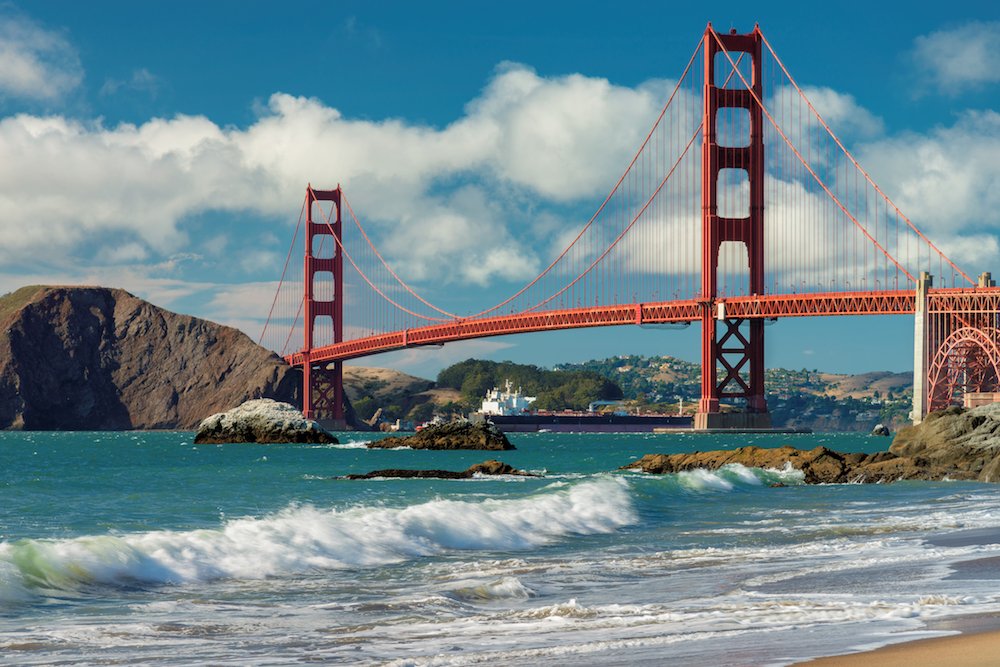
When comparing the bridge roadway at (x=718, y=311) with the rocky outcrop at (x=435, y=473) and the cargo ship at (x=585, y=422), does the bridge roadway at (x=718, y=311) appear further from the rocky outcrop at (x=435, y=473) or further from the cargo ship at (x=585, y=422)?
the rocky outcrop at (x=435, y=473)

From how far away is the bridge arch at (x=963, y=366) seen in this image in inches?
3337

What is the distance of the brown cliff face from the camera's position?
141m

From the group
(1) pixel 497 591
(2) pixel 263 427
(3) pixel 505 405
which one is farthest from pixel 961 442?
(3) pixel 505 405

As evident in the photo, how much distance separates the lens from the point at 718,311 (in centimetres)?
7975

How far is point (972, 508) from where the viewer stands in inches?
863

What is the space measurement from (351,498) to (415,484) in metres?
5.50

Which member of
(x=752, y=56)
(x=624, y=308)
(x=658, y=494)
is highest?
(x=752, y=56)

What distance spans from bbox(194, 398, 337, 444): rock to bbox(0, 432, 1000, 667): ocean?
49574mm

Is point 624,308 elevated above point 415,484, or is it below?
above

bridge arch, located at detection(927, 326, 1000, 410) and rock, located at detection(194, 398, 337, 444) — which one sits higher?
bridge arch, located at detection(927, 326, 1000, 410)

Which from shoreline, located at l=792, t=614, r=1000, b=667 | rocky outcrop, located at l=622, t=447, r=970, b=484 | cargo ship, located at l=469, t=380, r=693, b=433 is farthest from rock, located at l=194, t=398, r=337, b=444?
shoreline, located at l=792, t=614, r=1000, b=667

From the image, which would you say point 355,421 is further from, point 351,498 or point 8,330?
point 351,498

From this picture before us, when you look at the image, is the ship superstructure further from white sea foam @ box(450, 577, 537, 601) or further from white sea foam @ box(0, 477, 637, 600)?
white sea foam @ box(450, 577, 537, 601)

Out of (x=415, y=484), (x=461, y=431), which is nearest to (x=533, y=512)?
(x=415, y=484)
